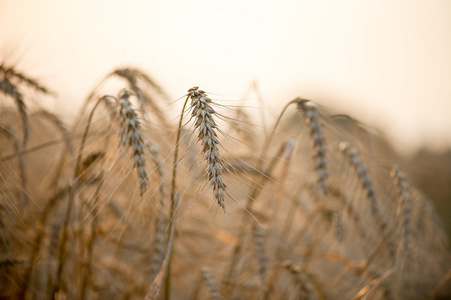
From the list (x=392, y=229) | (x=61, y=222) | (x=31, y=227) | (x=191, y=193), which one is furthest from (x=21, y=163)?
(x=392, y=229)

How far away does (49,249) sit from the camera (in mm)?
1763

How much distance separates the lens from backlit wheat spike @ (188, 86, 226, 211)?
84cm

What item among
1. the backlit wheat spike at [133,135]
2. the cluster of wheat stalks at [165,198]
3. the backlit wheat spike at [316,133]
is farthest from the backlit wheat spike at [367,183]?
the backlit wheat spike at [133,135]

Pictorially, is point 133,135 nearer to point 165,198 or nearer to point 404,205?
point 165,198

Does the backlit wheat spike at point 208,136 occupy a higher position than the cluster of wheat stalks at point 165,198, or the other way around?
the backlit wheat spike at point 208,136

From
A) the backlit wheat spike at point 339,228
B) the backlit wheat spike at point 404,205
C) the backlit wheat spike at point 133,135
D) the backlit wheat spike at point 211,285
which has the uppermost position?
the backlit wheat spike at point 133,135

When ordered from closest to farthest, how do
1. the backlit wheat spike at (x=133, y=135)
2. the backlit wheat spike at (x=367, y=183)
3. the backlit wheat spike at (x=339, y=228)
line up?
the backlit wheat spike at (x=133, y=135)
the backlit wheat spike at (x=367, y=183)
the backlit wheat spike at (x=339, y=228)

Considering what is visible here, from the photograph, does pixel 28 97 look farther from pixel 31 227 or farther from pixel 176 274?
pixel 176 274

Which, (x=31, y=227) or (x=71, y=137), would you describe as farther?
(x=31, y=227)

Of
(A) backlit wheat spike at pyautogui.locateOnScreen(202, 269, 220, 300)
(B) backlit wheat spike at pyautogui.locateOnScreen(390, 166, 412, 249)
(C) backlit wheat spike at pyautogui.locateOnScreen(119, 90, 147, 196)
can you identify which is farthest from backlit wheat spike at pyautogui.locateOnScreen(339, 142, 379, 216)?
(C) backlit wheat spike at pyautogui.locateOnScreen(119, 90, 147, 196)

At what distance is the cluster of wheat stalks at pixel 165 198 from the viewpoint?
3.95 feet

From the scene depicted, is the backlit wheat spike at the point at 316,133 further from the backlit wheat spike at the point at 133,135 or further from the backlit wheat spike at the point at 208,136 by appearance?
the backlit wheat spike at the point at 133,135

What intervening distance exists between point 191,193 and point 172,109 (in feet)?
1.82

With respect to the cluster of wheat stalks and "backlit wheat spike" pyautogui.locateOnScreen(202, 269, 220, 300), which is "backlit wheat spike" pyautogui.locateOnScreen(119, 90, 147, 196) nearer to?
the cluster of wheat stalks
